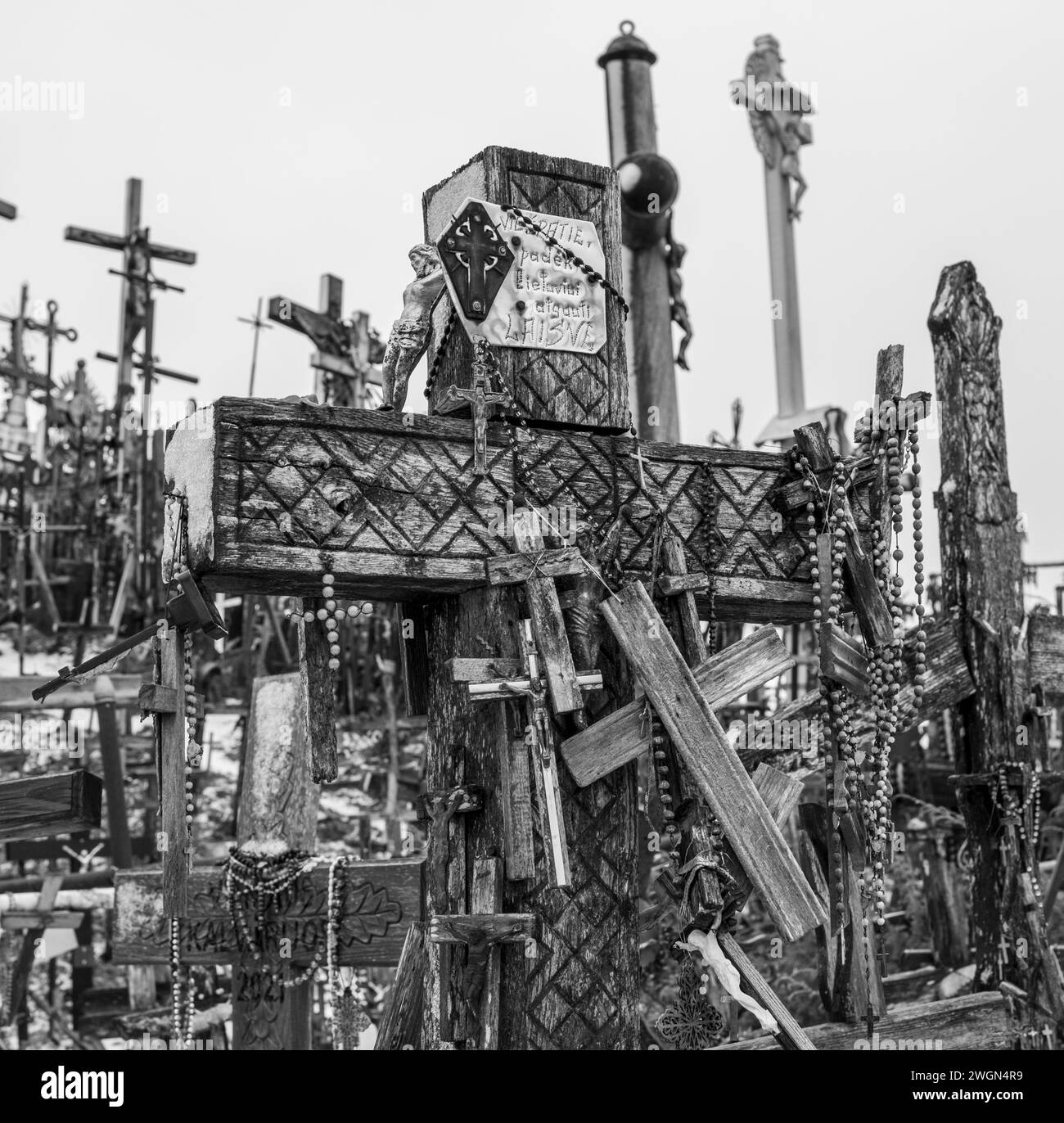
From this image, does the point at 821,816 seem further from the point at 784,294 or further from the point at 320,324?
the point at 784,294

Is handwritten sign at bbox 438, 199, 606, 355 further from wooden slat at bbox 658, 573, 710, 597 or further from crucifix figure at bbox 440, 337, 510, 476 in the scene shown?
wooden slat at bbox 658, 573, 710, 597

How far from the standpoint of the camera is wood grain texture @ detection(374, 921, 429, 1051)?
6.04 m

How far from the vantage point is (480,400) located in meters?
5.52

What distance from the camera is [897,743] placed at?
1467 cm

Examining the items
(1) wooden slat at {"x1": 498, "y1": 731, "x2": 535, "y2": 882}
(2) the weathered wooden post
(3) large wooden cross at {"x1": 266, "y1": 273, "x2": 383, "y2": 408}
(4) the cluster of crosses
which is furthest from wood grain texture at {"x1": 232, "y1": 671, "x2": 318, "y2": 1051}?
(3) large wooden cross at {"x1": 266, "y1": 273, "x2": 383, "y2": 408}

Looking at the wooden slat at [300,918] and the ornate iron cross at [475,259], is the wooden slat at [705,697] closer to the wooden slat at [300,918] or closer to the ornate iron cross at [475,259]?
the ornate iron cross at [475,259]

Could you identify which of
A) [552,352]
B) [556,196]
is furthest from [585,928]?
[556,196]

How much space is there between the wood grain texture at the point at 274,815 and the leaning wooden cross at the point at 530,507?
8.25 feet

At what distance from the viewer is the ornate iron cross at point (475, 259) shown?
5660 mm

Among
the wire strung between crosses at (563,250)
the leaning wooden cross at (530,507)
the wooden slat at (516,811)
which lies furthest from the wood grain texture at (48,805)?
the wire strung between crosses at (563,250)

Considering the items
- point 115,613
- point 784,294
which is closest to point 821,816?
point 784,294

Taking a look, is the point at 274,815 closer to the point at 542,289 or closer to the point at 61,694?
the point at 542,289

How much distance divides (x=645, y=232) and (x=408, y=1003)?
324 inches
